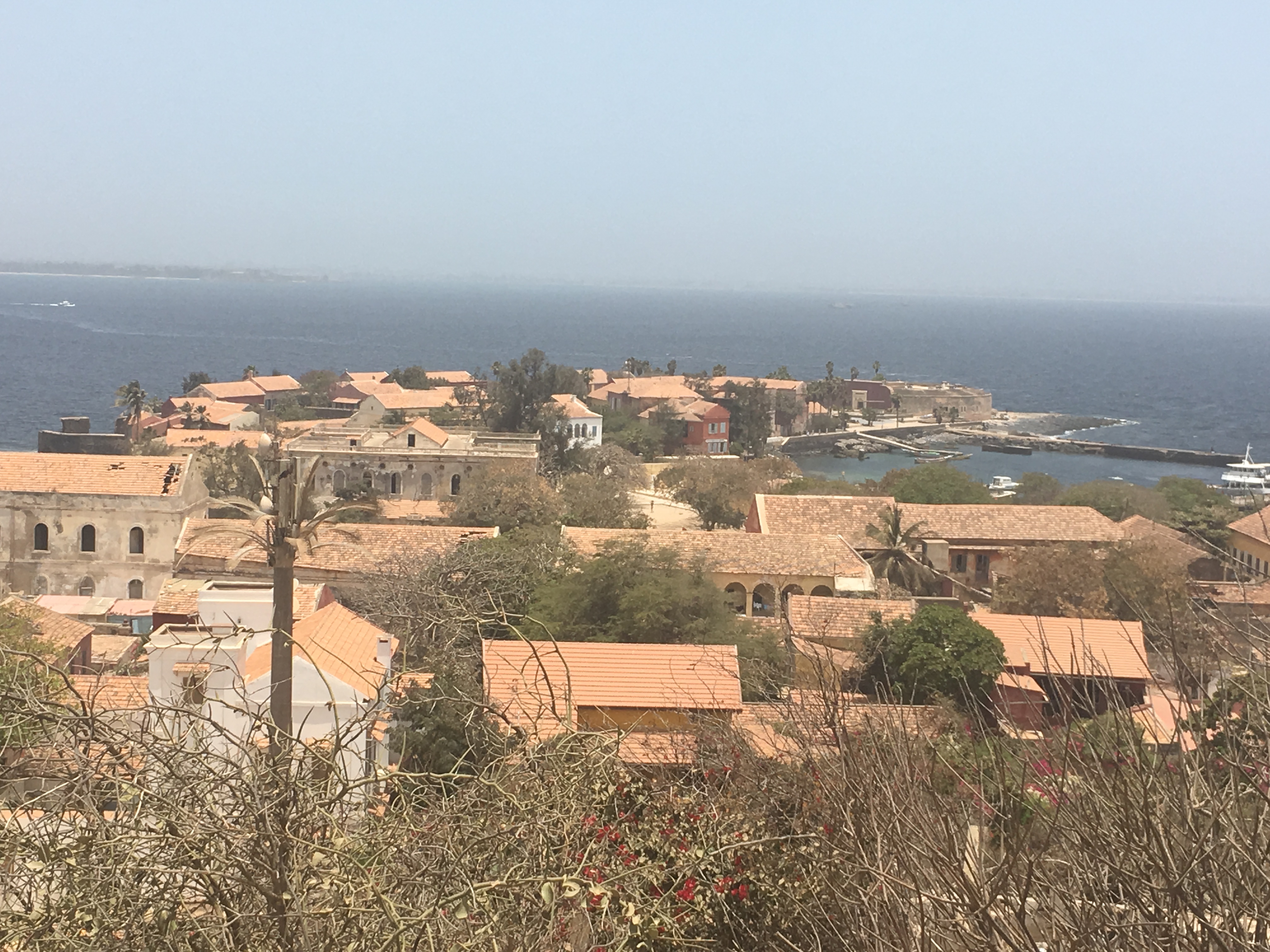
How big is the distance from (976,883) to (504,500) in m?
27.5

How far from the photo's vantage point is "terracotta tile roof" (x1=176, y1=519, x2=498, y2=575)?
25.5 meters

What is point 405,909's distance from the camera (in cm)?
471

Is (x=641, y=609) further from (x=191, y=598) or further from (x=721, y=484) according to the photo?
(x=721, y=484)

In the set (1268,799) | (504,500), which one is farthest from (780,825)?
(504,500)

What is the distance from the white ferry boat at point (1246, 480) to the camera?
50.5 m

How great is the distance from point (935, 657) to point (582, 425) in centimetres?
3980

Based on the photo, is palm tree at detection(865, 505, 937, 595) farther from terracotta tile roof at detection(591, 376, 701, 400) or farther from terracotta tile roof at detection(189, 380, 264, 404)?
terracotta tile roof at detection(189, 380, 264, 404)

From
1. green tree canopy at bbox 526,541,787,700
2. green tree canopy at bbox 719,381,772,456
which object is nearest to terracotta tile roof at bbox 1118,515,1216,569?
green tree canopy at bbox 526,541,787,700

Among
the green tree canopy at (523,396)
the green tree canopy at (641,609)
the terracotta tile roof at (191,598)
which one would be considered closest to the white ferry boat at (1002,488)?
the green tree canopy at (523,396)

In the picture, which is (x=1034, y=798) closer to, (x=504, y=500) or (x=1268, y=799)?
(x=1268, y=799)

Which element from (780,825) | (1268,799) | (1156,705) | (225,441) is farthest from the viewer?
(225,441)

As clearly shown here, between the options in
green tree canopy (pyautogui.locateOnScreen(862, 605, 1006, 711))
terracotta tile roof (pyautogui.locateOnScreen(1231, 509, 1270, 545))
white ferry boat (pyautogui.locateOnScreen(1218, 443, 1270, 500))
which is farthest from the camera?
white ferry boat (pyautogui.locateOnScreen(1218, 443, 1270, 500))

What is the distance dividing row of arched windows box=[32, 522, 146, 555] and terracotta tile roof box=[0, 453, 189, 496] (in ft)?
2.57

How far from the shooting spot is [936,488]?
3712 centimetres
